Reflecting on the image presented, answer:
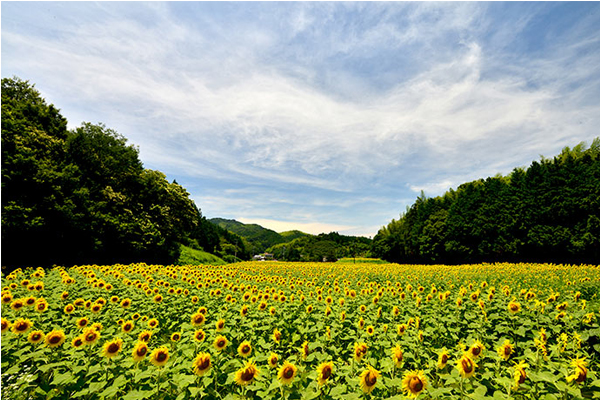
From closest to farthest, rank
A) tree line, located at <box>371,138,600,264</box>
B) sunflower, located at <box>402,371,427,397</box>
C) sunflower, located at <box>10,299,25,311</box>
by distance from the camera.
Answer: sunflower, located at <box>402,371,427,397</box> < sunflower, located at <box>10,299,25,311</box> < tree line, located at <box>371,138,600,264</box>

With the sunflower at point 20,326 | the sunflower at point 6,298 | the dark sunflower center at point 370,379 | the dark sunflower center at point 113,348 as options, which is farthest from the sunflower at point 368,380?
the sunflower at point 6,298

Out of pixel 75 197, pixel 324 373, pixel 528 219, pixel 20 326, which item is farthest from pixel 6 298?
pixel 528 219

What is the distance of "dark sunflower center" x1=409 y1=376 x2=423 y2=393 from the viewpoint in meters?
2.31

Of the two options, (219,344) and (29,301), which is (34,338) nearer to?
(29,301)

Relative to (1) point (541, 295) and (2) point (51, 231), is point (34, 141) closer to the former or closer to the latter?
(2) point (51, 231)

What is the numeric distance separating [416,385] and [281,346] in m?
2.94

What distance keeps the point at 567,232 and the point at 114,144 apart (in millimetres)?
46517

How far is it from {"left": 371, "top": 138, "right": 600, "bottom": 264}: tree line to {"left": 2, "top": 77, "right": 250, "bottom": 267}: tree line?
35.3m

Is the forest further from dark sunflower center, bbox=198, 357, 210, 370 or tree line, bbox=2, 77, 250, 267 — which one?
dark sunflower center, bbox=198, 357, 210, 370

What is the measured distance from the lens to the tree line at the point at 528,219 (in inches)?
1016

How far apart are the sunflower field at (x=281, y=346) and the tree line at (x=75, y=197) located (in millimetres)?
10885

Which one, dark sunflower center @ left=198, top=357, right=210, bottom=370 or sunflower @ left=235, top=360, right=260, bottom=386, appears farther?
dark sunflower center @ left=198, top=357, right=210, bottom=370

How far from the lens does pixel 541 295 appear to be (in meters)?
7.76

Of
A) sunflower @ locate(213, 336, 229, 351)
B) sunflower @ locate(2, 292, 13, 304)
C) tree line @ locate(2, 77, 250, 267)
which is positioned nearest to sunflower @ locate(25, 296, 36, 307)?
sunflower @ locate(2, 292, 13, 304)
